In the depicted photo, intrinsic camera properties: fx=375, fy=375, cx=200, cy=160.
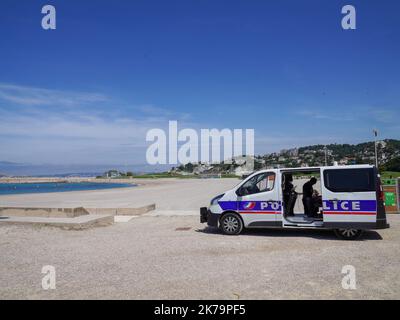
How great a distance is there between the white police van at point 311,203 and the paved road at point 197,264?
427mm

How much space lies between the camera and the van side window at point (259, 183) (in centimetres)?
1073

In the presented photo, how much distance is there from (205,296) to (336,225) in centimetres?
564

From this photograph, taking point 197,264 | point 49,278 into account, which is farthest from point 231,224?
point 49,278

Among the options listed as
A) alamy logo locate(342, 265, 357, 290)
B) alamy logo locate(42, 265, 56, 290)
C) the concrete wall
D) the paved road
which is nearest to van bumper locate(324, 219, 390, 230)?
the paved road

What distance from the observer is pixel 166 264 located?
7.54 metres

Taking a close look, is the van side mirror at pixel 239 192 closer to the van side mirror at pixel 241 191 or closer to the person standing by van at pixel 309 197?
the van side mirror at pixel 241 191

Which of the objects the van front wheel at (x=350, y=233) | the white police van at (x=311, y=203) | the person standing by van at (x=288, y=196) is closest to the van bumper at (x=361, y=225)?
the white police van at (x=311, y=203)

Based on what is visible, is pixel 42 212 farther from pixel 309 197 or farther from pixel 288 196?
pixel 309 197

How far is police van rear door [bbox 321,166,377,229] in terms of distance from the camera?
9.66 meters

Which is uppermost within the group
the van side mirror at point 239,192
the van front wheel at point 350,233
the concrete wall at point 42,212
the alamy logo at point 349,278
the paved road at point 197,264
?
the van side mirror at point 239,192

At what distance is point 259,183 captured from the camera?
10.9 metres

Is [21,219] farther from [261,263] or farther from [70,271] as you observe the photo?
[261,263]

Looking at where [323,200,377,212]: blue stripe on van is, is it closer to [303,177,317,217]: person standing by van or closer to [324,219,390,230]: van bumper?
[324,219,390,230]: van bumper
